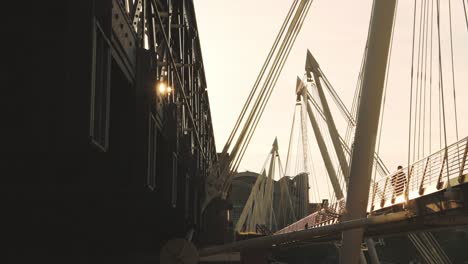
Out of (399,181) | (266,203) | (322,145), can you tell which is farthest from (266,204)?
(399,181)

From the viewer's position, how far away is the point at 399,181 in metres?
36.0

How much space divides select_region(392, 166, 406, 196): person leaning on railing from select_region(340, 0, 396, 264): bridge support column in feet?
26.2

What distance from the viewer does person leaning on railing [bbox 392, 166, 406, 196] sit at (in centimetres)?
3491

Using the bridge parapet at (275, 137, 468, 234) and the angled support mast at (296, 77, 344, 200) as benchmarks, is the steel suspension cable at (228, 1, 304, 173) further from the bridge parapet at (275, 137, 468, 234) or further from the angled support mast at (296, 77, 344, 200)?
the angled support mast at (296, 77, 344, 200)

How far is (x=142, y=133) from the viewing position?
1373 cm

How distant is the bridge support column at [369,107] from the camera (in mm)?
25734

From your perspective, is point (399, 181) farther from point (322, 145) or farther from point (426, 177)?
point (322, 145)

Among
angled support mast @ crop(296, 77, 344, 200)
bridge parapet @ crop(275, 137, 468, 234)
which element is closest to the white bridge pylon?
angled support mast @ crop(296, 77, 344, 200)

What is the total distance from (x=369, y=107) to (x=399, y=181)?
1019 centimetres

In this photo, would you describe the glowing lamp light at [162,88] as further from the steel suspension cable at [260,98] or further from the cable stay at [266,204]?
the cable stay at [266,204]

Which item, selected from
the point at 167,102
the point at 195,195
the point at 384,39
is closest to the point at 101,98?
the point at 167,102

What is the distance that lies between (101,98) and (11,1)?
1.58 metres

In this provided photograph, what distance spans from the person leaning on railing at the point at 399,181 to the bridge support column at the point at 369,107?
798 centimetres

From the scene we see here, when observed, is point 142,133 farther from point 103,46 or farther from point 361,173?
point 361,173
